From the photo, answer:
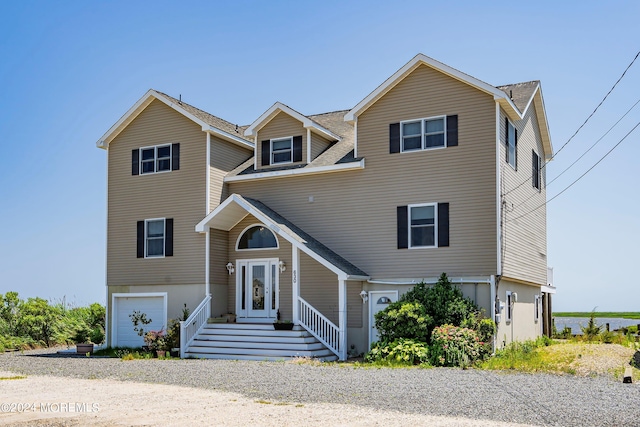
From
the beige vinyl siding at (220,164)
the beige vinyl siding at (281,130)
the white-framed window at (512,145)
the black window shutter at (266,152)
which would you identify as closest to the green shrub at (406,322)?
the white-framed window at (512,145)

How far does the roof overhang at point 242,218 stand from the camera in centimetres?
2158

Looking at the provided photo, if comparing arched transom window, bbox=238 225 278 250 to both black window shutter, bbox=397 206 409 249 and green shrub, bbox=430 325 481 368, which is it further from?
green shrub, bbox=430 325 481 368

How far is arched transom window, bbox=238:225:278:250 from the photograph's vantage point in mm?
24172

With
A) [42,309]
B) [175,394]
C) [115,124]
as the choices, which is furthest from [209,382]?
[42,309]

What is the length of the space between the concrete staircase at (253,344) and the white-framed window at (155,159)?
6.14 meters

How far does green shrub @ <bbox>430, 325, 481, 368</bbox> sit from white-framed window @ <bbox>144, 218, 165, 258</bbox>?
1067 cm

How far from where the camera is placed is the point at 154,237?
25.5m

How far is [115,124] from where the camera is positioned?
85.5ft

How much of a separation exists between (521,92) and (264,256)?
33.7 feet

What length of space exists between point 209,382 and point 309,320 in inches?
271

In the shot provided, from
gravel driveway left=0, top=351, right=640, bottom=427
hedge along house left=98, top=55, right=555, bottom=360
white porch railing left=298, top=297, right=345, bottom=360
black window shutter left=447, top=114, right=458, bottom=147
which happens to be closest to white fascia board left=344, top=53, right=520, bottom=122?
hedge along house left=98, top=55, right=555, bottom=360

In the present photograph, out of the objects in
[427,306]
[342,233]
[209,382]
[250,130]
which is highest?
[250,130]

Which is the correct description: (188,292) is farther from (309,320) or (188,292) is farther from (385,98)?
(385,98)

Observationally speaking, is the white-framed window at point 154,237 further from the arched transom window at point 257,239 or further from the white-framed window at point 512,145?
the white-framed window at point 512,145
